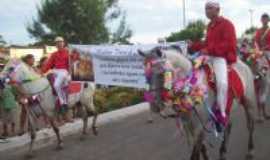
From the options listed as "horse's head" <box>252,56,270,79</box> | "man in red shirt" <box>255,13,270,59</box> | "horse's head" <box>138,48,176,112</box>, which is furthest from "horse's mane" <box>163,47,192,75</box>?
"man in red shirt" <box>255,13,270,59</box>

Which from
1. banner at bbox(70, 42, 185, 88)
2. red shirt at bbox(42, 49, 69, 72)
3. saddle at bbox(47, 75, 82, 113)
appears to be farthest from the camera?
banner at bbox(70, 42, 185, 88)

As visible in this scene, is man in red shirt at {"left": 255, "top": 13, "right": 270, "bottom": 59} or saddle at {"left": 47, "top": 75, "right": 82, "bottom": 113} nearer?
saddle at {"left": 47, "top": 75, "right": 82, "bottom": 113}

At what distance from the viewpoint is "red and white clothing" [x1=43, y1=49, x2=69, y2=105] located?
42.4ft

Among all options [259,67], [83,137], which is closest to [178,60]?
[259,67]

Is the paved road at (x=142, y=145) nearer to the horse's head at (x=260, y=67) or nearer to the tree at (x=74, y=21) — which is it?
the horse's head at (x=260, y=67)

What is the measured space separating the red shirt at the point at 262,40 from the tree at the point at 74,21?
29.7 m

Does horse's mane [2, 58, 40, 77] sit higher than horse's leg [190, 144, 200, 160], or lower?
higher

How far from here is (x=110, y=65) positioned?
1475cm

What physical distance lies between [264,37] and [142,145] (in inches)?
166

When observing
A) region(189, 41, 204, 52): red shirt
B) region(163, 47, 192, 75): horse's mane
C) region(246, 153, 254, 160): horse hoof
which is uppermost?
region(189, 41, 204, 52): red shirt

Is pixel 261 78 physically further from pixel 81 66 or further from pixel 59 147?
pixel 59 147

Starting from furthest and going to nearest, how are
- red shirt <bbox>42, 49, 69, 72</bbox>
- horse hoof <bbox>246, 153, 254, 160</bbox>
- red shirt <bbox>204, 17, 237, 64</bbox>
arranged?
red shirt <bbox>42, 49, 69, 72</bbox>, horse hoof <bbox>246, 153, 254, 160</bbox>, red shirt <bbox>204, 17, 237, 64</bbox>

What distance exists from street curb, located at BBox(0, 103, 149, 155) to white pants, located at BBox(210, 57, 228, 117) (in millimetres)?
5642

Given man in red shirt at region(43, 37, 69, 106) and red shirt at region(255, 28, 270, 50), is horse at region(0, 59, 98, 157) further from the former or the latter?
red shirt at region(255, 28, 270, 50)
